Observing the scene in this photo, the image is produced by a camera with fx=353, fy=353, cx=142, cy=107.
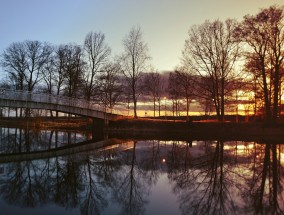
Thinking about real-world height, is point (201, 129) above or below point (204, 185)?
above

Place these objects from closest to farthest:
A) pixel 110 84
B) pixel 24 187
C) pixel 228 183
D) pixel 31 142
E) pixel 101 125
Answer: pixel 24 187 < pixel 228 183 < pixel 31 142 < pixel 101 125 < pixel 110 84

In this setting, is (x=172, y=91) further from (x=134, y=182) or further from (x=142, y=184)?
(x=142, y=184)

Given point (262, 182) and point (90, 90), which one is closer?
point (262, 182)

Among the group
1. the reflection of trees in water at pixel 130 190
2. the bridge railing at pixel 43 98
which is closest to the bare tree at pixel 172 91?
the bridge railing at pixel 43 98

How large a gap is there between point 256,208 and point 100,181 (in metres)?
6.59

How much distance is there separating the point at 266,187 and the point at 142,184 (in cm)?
496

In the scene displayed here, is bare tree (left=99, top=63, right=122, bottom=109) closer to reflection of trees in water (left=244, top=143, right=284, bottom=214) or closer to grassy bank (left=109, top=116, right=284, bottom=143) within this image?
grassy bank (left=109, top=116, right=284, bottom=143)

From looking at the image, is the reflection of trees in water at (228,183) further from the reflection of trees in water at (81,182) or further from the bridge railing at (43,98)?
the bridge railing at (43,98)

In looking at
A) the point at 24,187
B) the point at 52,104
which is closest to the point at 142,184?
the point at 24,187

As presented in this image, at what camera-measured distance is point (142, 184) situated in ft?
47.8

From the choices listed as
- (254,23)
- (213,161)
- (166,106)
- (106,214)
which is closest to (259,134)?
(254,23)

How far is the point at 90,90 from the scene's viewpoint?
168ft

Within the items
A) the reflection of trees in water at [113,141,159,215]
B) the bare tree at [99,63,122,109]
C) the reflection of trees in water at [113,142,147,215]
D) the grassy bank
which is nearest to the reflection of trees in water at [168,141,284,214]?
the reflection of trees in water at [113,141,159,215]

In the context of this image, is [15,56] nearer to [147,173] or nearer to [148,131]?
[148,131]
